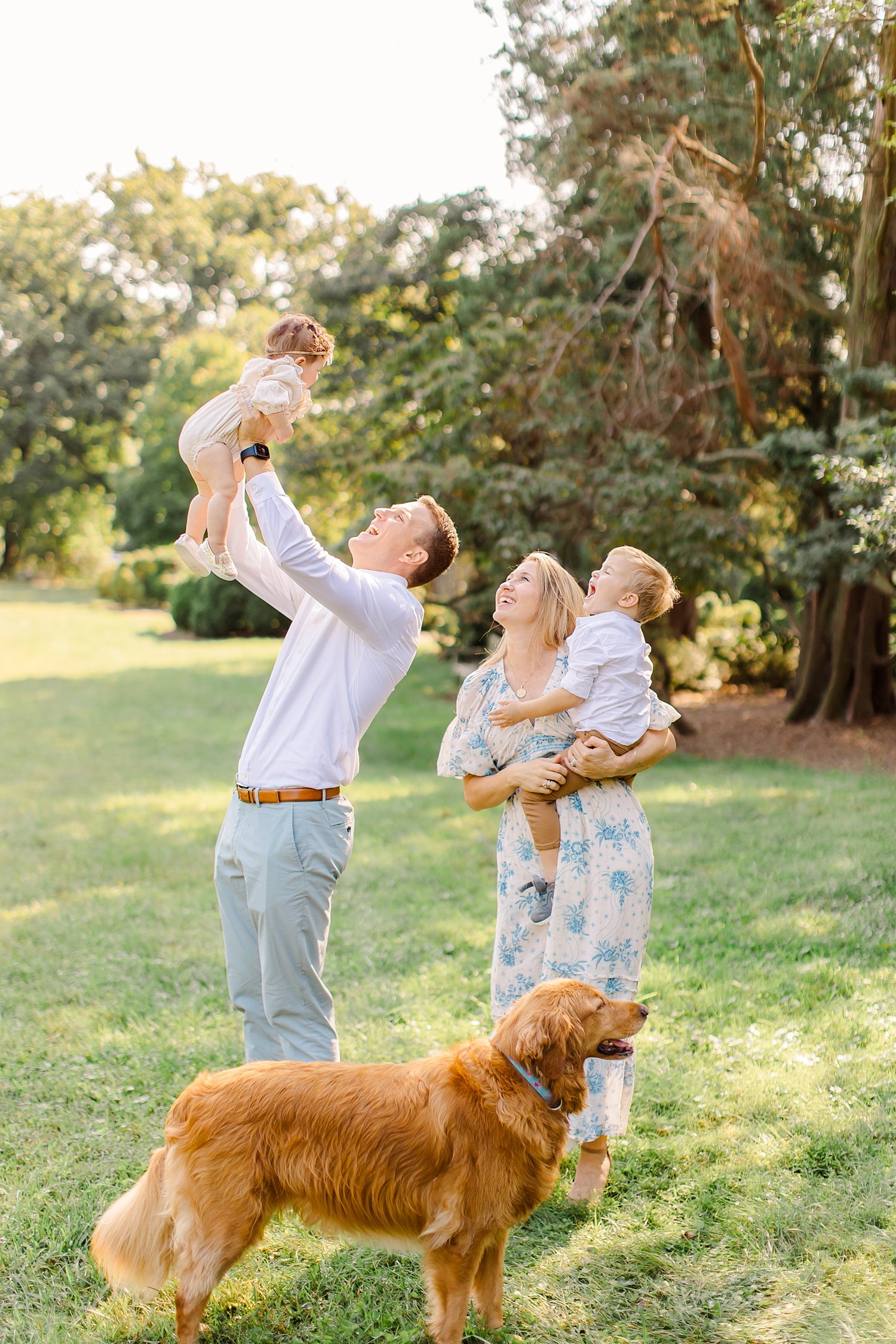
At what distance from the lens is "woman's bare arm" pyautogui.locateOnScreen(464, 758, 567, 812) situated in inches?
130

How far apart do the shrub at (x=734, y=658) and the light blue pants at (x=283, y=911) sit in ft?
44.2

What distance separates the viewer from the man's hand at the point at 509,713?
3320mm

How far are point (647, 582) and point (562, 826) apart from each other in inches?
34.5

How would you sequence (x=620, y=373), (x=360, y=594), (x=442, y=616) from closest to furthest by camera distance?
(x=360, y=594) < (x=620, y=373) < (x=442, y=616)

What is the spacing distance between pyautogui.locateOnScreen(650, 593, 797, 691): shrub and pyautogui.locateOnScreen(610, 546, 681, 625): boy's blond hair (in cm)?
1266

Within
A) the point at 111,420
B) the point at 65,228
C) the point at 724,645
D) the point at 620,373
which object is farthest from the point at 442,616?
the point at 65,228

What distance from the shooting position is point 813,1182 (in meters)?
3.58

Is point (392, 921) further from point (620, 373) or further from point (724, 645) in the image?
point (724, 645)

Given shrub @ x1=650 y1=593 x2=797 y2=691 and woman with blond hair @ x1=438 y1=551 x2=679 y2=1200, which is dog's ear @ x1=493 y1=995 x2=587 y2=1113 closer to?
woman with blond hair @ x1=438 y1=551 x2=679 y2=1200

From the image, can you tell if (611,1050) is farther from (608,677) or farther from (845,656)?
(845,656)

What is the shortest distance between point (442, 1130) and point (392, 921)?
3.99 m

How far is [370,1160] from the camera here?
254cm

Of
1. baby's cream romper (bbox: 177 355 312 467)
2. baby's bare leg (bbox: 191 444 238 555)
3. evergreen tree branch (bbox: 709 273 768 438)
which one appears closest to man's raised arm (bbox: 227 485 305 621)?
baby's bare leg (bbox: 191 444 238 555)

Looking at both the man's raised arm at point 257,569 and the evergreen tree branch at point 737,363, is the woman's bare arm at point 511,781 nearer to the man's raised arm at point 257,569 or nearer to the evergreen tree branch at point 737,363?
the man's raised arm at point 257,569
